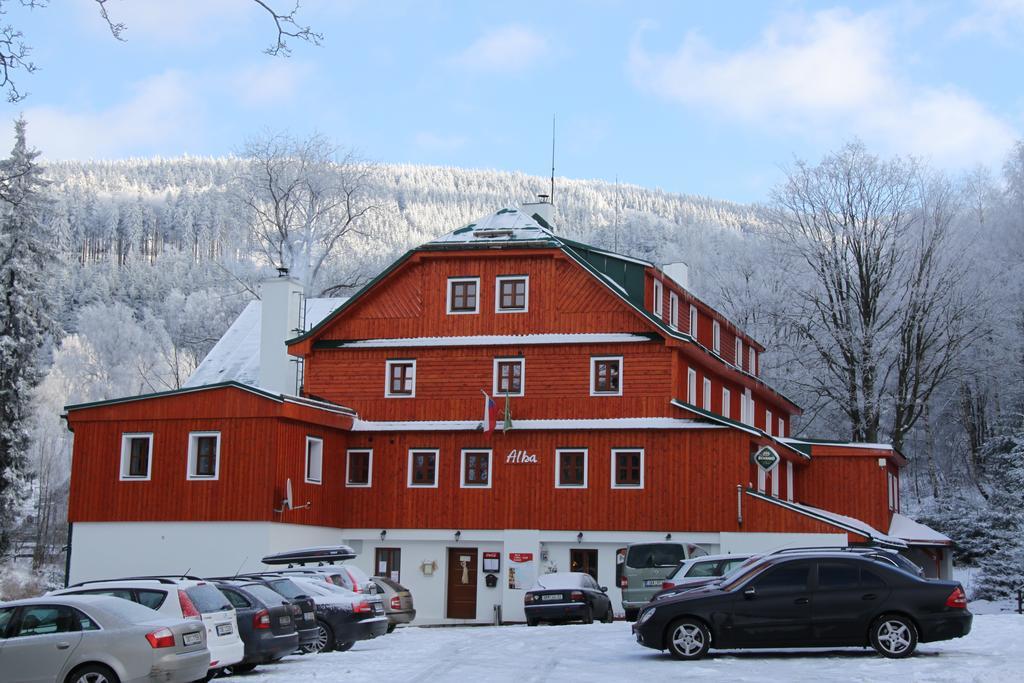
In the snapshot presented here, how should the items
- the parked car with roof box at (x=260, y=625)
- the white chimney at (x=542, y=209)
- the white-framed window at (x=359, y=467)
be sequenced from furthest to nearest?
the white chimney at (x=542, y=209) → the white-framed window at (x=359, y=467) → the parked car with roof box at (x=260, y=625)

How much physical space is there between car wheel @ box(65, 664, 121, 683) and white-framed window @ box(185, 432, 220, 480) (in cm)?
2257

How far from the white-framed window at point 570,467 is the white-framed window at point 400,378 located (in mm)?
5663

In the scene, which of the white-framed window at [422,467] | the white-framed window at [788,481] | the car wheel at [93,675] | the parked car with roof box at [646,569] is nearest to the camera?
the car wheel at [93,675]

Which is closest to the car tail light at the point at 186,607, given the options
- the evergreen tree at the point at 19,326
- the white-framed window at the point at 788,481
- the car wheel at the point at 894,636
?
the car wheel at the point at 894,636

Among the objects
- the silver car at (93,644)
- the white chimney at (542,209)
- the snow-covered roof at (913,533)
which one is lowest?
the silver car at (93,644)

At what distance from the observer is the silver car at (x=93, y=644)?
622 inches

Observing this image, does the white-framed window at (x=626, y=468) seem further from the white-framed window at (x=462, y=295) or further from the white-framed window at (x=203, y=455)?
the white-framed window at (x=203, y=455)

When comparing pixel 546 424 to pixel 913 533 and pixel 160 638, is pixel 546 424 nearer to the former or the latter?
pixel 913 533

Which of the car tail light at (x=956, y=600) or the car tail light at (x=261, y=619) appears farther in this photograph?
the car tail light at (x=261, y=619)

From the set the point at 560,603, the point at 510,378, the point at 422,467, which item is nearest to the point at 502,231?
the point at 510,378

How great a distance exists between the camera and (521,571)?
132 ft

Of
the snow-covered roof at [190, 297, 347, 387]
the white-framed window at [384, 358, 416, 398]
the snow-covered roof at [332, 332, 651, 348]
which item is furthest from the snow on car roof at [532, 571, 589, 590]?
the snow-covered roof at [190, 297, 347, 387]

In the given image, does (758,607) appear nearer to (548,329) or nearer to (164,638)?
(164,638)

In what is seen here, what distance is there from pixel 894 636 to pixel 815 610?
1221mm
